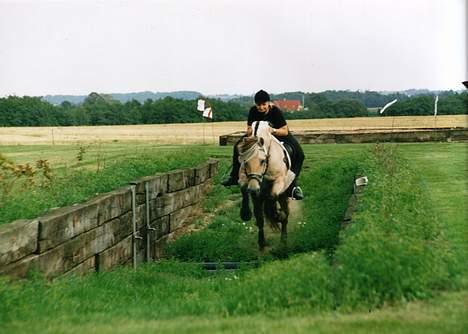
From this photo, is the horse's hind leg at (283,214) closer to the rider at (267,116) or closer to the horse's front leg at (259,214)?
the horse's front leg at (259,214)

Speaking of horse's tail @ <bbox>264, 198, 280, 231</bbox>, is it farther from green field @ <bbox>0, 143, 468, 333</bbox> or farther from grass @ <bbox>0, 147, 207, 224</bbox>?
green field @ <bbox>0, 143, 468, 333</bbox>

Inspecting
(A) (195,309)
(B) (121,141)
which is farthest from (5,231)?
(B) (121,141)

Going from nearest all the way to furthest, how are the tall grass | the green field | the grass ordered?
1. the green field
2. the tall grass
3. the grass

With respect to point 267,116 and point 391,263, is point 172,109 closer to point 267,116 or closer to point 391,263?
point 267,116

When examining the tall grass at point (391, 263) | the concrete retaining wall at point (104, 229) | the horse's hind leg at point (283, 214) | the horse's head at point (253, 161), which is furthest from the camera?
the horse's hind leg at point (283, 214)

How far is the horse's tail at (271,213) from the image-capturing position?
42.8 feet

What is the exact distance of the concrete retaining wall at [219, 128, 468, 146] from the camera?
33.5 meters

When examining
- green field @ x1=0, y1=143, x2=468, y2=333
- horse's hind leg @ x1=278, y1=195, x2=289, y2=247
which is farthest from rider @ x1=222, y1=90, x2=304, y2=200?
green field @ x1=0, y1=143, x2=468, y2=333

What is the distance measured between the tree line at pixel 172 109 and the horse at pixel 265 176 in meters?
36.0

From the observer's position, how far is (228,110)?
198 ft

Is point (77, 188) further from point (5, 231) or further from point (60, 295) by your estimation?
point (60, 295)

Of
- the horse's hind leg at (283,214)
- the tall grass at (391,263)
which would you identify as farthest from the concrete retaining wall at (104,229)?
the tall grass at (391,263)

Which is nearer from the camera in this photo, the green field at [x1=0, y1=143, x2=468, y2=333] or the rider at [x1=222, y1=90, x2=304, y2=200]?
the green field at [x1=0, y1=143, x2=468, y2=333]

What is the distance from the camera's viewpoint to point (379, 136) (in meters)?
34.7
